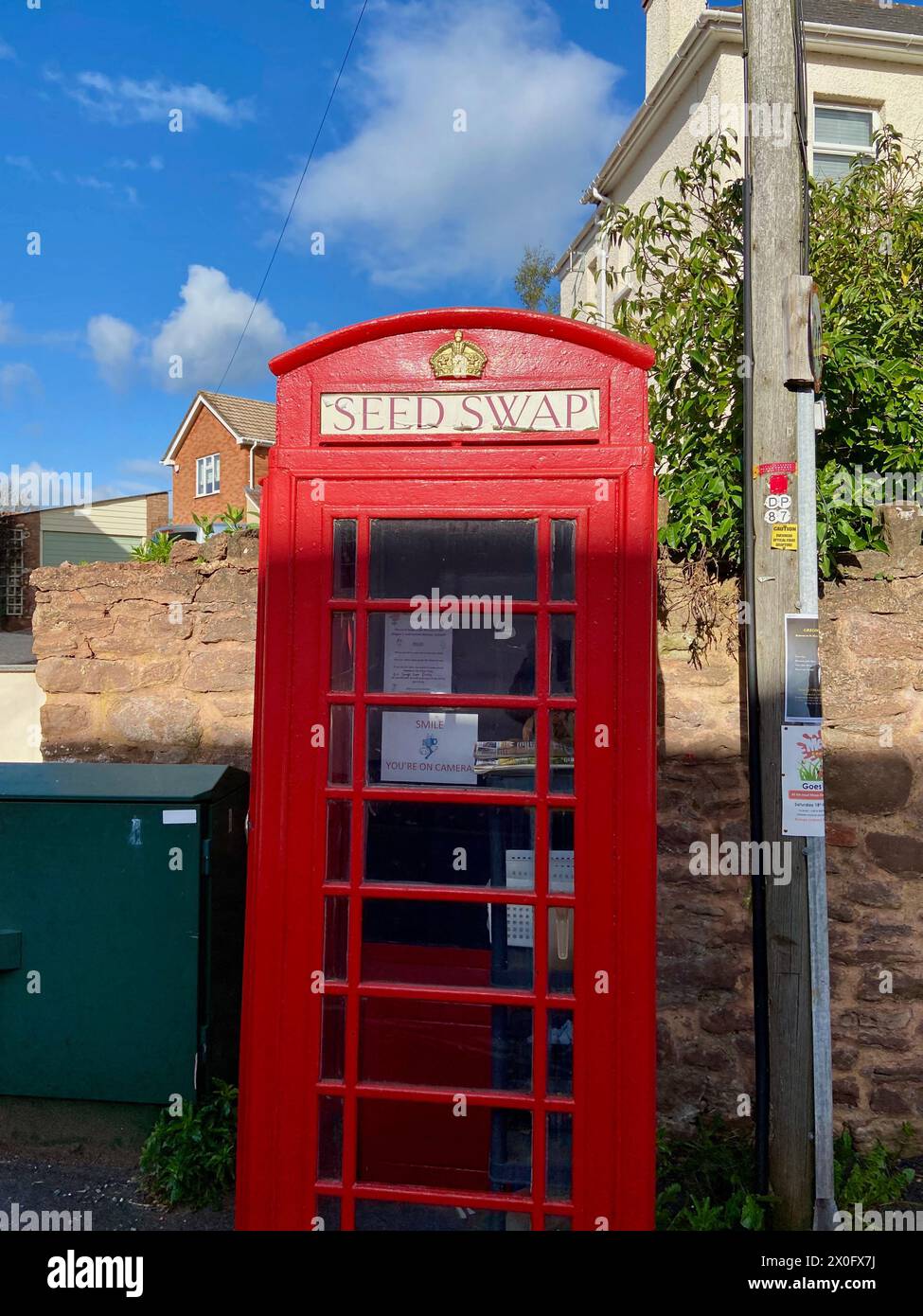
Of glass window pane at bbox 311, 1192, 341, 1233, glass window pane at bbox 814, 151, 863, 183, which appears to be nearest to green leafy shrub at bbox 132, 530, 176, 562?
glass window pane at bbox 311, 1192, 341, 1233

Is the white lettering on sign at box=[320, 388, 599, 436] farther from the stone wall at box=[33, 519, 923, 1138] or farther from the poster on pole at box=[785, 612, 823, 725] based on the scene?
the stone wall at box=[33, 519, 923, 1138]

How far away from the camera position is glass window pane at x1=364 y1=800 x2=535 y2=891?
8.77 ft

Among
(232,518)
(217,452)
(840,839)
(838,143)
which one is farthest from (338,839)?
(217,452)

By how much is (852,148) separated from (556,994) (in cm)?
1126

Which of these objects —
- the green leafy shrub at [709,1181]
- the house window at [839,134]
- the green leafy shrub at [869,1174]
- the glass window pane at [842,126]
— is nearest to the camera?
the green leafy shrub at [709,1181]

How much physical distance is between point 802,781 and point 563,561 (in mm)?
1204

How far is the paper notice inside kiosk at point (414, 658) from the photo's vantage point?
2717 mm

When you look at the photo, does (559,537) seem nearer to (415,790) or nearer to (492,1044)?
(415,790)

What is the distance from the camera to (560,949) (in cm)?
262

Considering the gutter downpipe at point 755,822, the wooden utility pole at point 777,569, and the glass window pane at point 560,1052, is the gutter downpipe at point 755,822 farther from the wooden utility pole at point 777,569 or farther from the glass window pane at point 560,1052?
the glass window pane at point 560,1052

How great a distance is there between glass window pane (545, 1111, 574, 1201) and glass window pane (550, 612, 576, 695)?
1.17 m

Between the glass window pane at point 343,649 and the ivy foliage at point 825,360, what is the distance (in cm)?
185

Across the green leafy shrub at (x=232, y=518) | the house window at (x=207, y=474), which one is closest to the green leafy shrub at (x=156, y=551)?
the green leafy shrub at (x=232, y=518)
